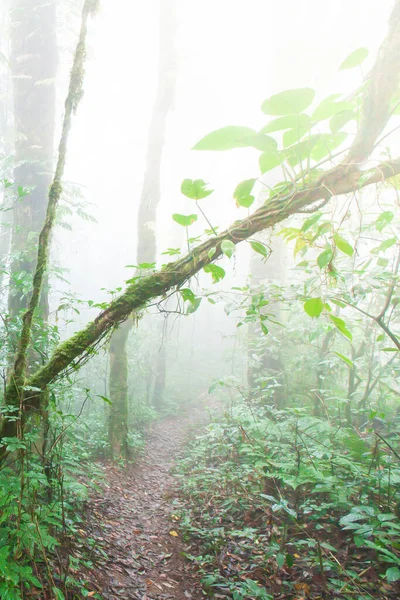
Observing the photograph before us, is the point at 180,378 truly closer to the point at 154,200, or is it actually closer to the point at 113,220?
the point at 154,200

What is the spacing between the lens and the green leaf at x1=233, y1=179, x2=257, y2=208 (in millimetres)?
1738

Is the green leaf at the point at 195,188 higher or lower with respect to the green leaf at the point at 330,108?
lower

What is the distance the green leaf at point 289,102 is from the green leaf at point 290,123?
2 cm

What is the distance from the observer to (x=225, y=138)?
152cm

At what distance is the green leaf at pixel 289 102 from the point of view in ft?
4.63

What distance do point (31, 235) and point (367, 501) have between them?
5.37 m

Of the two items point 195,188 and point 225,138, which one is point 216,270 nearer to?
point 195,188

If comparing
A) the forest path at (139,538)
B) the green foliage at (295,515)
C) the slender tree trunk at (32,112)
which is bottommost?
the forest path at (139,538)

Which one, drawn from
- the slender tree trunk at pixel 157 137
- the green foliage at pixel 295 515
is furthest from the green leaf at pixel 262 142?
the slender tree trunk at pixel 157 137

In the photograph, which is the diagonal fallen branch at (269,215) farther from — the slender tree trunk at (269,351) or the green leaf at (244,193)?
the slender tree trunk at (269,351)

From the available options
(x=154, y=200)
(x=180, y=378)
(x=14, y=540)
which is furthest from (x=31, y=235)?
(x=180, y=378)

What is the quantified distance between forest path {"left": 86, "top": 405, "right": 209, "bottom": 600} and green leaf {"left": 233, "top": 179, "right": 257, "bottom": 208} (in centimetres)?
286

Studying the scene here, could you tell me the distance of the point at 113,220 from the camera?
99.3 ft

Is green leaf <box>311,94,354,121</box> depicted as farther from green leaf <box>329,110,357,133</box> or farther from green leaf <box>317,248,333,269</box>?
green leaf <box>317,248,333,269</box>
